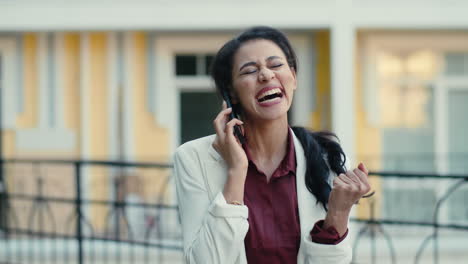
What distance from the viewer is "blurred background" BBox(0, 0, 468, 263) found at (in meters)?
9.16

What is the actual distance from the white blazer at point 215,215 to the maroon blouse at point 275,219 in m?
0.02

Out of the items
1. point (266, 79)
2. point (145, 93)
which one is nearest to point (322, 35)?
point (145, 93)

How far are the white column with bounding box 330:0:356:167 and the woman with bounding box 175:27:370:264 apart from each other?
23.8 feet

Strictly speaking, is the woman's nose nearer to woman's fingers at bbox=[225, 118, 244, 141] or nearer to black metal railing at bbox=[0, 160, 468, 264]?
woman's fingers at bbox=[225, 118, 244, 141]

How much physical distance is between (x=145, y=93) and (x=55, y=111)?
1.36 metres

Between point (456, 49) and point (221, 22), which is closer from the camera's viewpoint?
point (221, 22)

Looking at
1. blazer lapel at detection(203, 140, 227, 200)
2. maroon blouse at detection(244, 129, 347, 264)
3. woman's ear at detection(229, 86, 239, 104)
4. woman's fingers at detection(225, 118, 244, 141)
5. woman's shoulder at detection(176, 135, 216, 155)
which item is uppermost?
woman's ear at detection(229, 86, 239, 104)

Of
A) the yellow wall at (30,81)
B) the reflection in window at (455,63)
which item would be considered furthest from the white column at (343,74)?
the yellow wall at (30,81)

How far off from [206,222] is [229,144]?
9.3 inches

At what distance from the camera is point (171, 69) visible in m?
10.0

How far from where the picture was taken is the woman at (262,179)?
181 centimetres

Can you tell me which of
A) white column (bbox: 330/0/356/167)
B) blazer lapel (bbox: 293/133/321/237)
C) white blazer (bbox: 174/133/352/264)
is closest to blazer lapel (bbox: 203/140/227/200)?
white blazer (bbox: 174/133/352/264)

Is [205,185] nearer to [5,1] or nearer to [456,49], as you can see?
[5,1]

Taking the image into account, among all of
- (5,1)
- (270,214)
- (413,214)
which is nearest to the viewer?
(270,214)
